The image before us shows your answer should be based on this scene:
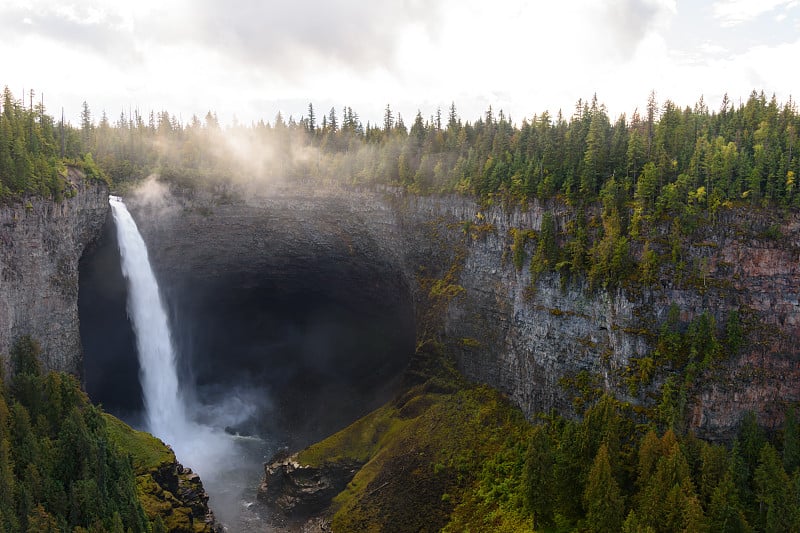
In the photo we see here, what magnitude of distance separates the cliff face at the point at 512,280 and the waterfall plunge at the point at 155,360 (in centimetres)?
396

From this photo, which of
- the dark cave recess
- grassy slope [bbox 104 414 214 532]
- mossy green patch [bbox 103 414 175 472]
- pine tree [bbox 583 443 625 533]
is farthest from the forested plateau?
mossy green patch [bbox 103 414 175 472]

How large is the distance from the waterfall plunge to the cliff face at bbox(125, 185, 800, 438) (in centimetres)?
396

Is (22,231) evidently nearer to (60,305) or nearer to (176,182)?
(60,305)

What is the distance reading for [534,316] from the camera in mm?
61438

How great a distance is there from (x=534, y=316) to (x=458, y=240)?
1446 cm

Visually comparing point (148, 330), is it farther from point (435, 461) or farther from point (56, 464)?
point (435, 461)

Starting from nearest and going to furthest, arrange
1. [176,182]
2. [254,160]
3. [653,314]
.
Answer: [653,314], [176,182], [254,160]

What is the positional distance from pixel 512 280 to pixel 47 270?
43121 mm

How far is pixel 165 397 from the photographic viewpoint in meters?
77.0

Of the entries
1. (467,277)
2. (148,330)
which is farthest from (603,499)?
(148,330)

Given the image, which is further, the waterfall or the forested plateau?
the waterfall

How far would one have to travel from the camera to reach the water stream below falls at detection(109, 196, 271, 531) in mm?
73125

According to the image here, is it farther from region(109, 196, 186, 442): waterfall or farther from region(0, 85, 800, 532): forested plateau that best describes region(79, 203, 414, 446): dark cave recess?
region(0, 85, 800, 532): forested plateau

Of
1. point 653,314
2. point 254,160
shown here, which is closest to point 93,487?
point 653,314
